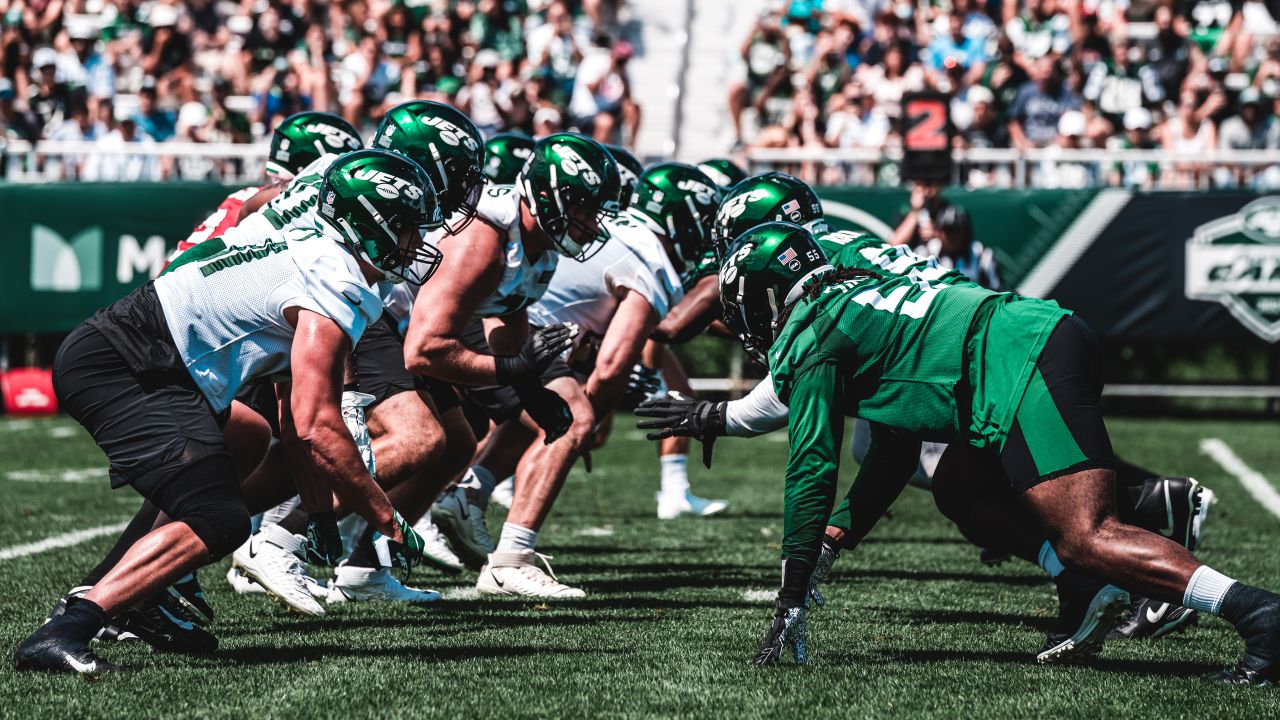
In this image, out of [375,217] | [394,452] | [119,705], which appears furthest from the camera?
[394,452]

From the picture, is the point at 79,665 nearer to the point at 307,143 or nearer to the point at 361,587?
the point at 361,587

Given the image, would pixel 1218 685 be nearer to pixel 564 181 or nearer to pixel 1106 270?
pixel 564 181

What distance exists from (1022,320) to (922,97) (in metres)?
9.25

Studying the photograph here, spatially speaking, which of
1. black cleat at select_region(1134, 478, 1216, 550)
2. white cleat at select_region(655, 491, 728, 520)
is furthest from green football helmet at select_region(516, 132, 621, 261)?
white cleat at select_region(655, 491, 728, 520)

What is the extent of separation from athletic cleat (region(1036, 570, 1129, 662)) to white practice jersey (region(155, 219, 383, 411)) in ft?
7.00

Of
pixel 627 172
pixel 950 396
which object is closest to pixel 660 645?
pixel 950 396

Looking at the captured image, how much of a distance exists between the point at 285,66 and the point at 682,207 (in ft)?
36.1

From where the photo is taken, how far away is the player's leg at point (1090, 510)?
4172mm

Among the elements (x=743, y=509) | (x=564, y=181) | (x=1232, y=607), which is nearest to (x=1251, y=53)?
(x=743, y=509)

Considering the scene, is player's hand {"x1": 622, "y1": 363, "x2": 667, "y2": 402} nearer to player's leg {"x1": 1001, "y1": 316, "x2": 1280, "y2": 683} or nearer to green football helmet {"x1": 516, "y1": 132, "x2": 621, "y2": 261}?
green football helmet {"x1": 516, "y1": 132, "x2": 621, "y2": 261}

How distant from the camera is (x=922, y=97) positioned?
13.4 meters

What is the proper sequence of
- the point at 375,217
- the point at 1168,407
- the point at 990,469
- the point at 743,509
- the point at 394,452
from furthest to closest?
the point at 1168,407, the point at 743,509, the point at 394,452, the point at 990,469, the point at 375,217

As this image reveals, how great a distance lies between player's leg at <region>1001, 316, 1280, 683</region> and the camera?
13.7 ft

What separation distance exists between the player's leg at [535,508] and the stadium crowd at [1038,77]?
25.9 feet
